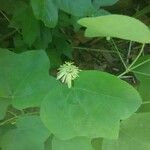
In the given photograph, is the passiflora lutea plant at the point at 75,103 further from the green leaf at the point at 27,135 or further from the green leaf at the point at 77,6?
the green leaf at the point at 77,6

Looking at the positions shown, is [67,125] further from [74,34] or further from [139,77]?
[74,34]

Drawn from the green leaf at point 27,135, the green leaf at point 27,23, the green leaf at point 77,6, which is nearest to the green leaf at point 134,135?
the green leaf at point 27,135

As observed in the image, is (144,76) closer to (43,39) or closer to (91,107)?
(91,107)

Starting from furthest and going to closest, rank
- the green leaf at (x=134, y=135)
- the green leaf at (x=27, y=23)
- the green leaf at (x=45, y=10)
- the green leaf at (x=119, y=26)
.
Result: the green leaf at (x=27, y=23) → the green leaf at (x=45, y=10) → the green leaf at (x=134, y=135) → the green leaf at (x=119, y=26)

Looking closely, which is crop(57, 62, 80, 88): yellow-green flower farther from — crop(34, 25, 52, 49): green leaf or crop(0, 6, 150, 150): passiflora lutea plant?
crop(34, 25, 52, 49): green leaf

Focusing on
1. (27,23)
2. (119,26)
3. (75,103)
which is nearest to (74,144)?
(75,103)
